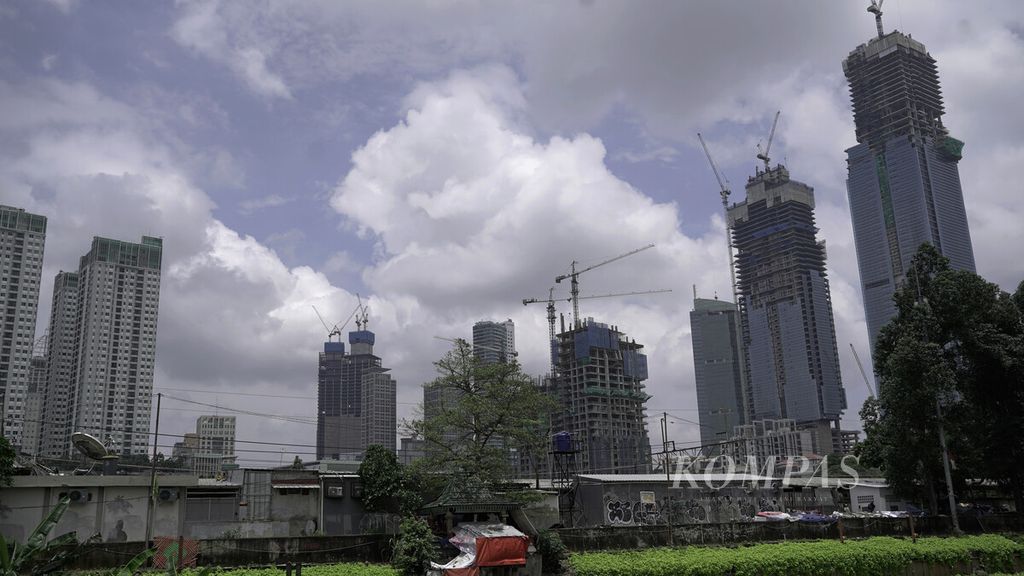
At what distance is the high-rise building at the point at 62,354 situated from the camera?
6698 inches

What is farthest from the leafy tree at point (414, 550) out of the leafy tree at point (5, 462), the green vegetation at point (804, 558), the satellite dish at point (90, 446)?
the satellite dish at point (90, 446)

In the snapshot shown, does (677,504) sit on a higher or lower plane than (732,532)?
higher

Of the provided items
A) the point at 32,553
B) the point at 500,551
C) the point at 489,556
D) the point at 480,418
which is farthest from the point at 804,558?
the point at 32,553

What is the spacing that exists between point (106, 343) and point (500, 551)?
564 feet

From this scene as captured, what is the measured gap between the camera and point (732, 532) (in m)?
34.2

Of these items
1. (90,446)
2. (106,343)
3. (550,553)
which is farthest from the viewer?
(106,343)

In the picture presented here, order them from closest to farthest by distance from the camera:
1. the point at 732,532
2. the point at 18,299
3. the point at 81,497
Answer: the point at 732,532, the point at 81,497, the point at 18,299

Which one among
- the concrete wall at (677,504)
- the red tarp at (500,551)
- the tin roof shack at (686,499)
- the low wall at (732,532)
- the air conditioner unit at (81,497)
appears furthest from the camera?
the tin roof shack at (686,499)

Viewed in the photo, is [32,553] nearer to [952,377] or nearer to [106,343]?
[952,377]

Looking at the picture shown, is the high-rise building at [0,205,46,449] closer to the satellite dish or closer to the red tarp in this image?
the satellite dish

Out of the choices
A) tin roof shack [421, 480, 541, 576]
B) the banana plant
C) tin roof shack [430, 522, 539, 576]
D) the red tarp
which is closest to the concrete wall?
tin roof shack [421, 480, 541, 576]

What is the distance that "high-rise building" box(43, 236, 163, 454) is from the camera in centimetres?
16950

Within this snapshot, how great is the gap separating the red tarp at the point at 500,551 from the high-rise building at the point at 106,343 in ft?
527

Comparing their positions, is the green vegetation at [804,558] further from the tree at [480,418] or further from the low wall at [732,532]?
the tree at [480,418]
